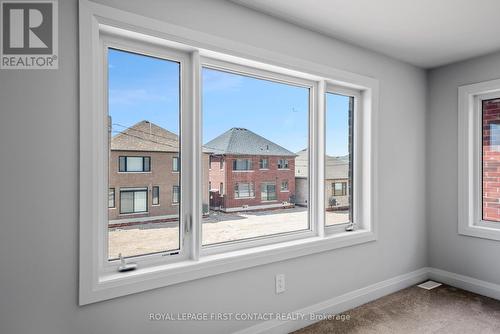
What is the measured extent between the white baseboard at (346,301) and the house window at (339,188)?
93cm

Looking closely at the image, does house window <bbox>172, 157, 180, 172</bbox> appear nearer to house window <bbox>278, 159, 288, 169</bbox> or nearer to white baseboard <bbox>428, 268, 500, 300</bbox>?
house window <bbox>278, 159, 288, 169</bbox>

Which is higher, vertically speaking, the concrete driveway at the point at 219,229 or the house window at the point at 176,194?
the house window at the point at 176,194

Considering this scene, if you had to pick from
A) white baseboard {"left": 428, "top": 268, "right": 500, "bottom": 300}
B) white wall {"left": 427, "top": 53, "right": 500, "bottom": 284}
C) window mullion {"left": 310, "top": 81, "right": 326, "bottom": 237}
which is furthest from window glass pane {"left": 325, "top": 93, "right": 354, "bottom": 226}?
white baseboard {"left": 428, "top": 268, "right": 500, "bottom": 300}

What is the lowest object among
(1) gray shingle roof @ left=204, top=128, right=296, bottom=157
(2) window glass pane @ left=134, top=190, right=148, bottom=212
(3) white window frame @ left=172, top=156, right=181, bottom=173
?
(2) window glass pane @ left=134, top=190, right=148, bottom=212

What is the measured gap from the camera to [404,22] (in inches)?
97.3

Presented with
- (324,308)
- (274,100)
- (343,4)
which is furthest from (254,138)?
(324,308)

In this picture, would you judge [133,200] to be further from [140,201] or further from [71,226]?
[71,226]

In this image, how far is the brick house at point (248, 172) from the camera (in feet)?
7.73

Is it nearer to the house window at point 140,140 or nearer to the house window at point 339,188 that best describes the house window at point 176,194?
the house window at point 140,140

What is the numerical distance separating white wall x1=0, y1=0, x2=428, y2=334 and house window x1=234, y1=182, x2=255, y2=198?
22.5 inches

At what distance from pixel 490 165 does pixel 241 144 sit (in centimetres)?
271

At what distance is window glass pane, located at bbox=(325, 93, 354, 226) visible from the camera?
2.96 metres

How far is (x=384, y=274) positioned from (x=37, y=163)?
125 inches

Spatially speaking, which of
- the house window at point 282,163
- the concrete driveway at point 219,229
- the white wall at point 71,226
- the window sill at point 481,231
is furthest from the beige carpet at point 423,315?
the house window at point 282,163
